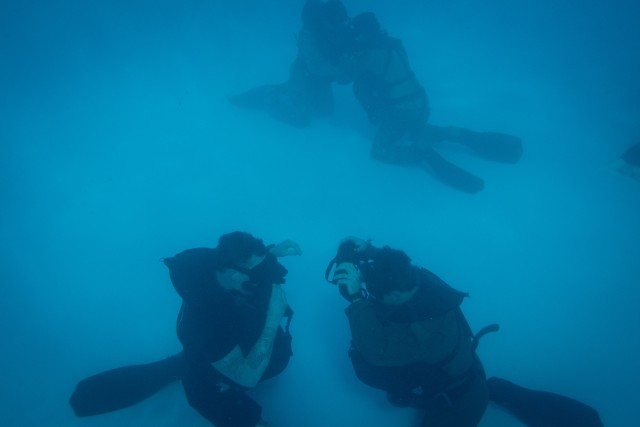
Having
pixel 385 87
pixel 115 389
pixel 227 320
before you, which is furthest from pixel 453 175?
pixel 115 389

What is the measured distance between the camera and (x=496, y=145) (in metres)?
7.14

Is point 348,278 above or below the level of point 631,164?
below

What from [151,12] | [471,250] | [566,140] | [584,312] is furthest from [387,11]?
[584,312]

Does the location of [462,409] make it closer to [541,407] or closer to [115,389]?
[541,407]

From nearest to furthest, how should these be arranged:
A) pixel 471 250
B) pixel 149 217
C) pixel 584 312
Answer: pixel 584 312 < pixel 471 250 < pixel 149 217

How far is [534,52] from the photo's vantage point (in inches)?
559

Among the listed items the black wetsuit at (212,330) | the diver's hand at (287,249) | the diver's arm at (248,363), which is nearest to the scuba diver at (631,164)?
the diver's hand at (287,249)

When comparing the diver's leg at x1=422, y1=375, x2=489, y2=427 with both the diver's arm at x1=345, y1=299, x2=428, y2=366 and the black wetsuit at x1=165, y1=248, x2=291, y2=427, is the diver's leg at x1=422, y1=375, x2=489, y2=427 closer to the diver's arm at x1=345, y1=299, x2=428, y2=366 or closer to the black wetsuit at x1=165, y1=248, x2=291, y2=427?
the diver's arm at x1=345, y1=299, x2=428, y2=366

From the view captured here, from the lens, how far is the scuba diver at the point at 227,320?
263 centimetres

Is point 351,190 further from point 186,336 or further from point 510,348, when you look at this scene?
point 186,336

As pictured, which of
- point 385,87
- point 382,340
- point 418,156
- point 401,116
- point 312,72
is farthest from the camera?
point 312,72

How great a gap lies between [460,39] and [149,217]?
14.7m

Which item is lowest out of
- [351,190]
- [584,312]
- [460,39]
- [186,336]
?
[186,336]

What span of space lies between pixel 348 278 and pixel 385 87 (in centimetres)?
492
